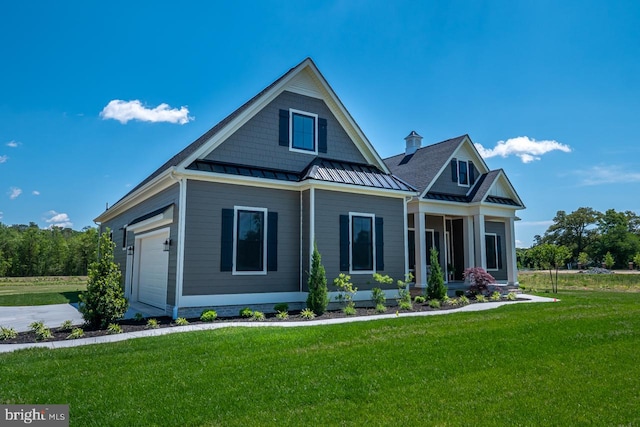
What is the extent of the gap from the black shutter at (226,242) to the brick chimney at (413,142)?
13.3m

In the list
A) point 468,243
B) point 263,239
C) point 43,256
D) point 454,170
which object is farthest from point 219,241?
point 43,256

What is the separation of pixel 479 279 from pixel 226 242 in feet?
33.6

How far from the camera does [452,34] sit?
12.9 meters

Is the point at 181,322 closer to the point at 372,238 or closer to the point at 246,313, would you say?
the point at 246,313

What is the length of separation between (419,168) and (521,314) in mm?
9515

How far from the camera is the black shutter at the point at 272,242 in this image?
11.3m

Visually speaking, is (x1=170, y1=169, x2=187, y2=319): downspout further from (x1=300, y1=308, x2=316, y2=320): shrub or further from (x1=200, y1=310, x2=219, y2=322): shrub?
(x1=300, y1=308, x2=316, y2=320): shrub

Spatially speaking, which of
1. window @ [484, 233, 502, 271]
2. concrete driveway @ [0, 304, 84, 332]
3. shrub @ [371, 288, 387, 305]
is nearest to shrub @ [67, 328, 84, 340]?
concrete driveway @ [0, 304, 84, 332]

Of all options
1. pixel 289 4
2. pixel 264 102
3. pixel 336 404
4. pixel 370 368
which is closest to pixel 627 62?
pixel 289 4

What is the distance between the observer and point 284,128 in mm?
12430

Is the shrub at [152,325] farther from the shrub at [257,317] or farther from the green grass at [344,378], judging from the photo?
the shrub at [257,317]

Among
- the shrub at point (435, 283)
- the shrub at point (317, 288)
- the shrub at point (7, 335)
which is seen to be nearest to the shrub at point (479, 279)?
the shrub at point (435, 283)

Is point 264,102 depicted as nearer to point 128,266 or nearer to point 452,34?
point 452,34

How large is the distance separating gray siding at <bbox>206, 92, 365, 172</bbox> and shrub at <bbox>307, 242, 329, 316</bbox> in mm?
3265
